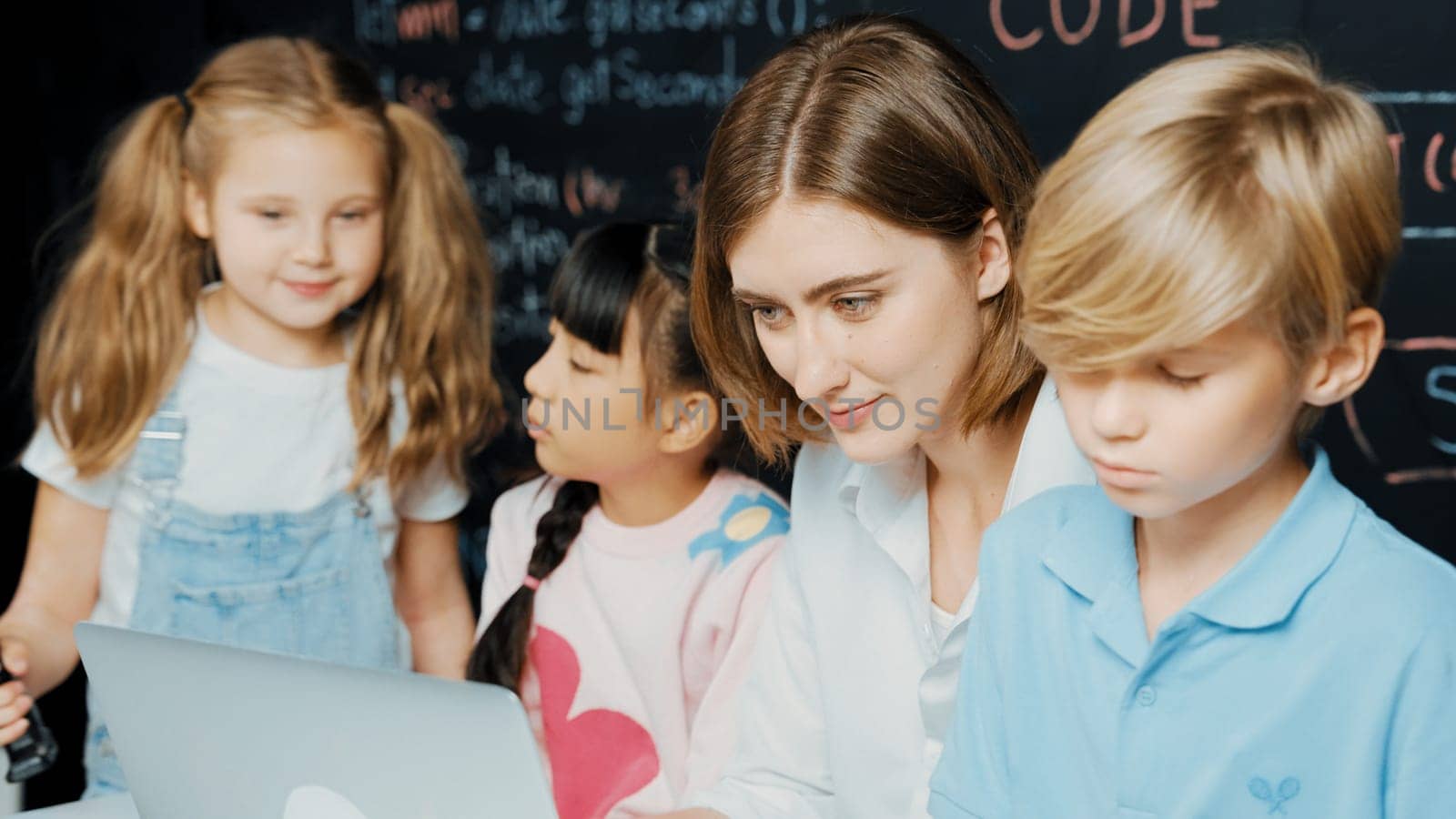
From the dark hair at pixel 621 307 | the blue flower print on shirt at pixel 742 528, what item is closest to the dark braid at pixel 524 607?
the dark hair at pixel 621 307

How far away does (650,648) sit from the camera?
158cm

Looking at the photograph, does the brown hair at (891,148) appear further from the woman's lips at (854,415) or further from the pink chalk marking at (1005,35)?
the pink chalk marking at (1005,35)

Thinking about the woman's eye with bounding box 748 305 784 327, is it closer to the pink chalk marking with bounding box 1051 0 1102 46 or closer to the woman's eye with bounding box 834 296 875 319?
the woman's eye with bounding box 834 296 875 319

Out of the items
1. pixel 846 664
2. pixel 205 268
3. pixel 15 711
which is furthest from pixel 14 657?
pixel 846 664

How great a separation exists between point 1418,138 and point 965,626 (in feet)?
2.96

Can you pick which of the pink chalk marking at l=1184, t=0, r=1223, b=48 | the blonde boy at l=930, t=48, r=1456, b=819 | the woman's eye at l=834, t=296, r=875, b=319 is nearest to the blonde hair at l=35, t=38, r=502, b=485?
the woman's eye at l=834, t=296, r=875, b=319

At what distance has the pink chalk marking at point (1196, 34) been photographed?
1740mm

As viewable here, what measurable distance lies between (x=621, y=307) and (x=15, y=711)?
0.72 m

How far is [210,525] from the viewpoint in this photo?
169 cm

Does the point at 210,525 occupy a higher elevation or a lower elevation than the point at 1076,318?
lower

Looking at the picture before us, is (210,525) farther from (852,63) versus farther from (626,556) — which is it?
(852,63)

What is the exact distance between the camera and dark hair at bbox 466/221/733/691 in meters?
1.54

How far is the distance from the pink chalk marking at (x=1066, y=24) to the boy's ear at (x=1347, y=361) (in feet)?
3.50

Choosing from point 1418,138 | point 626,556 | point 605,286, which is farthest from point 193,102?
point 1418,138
